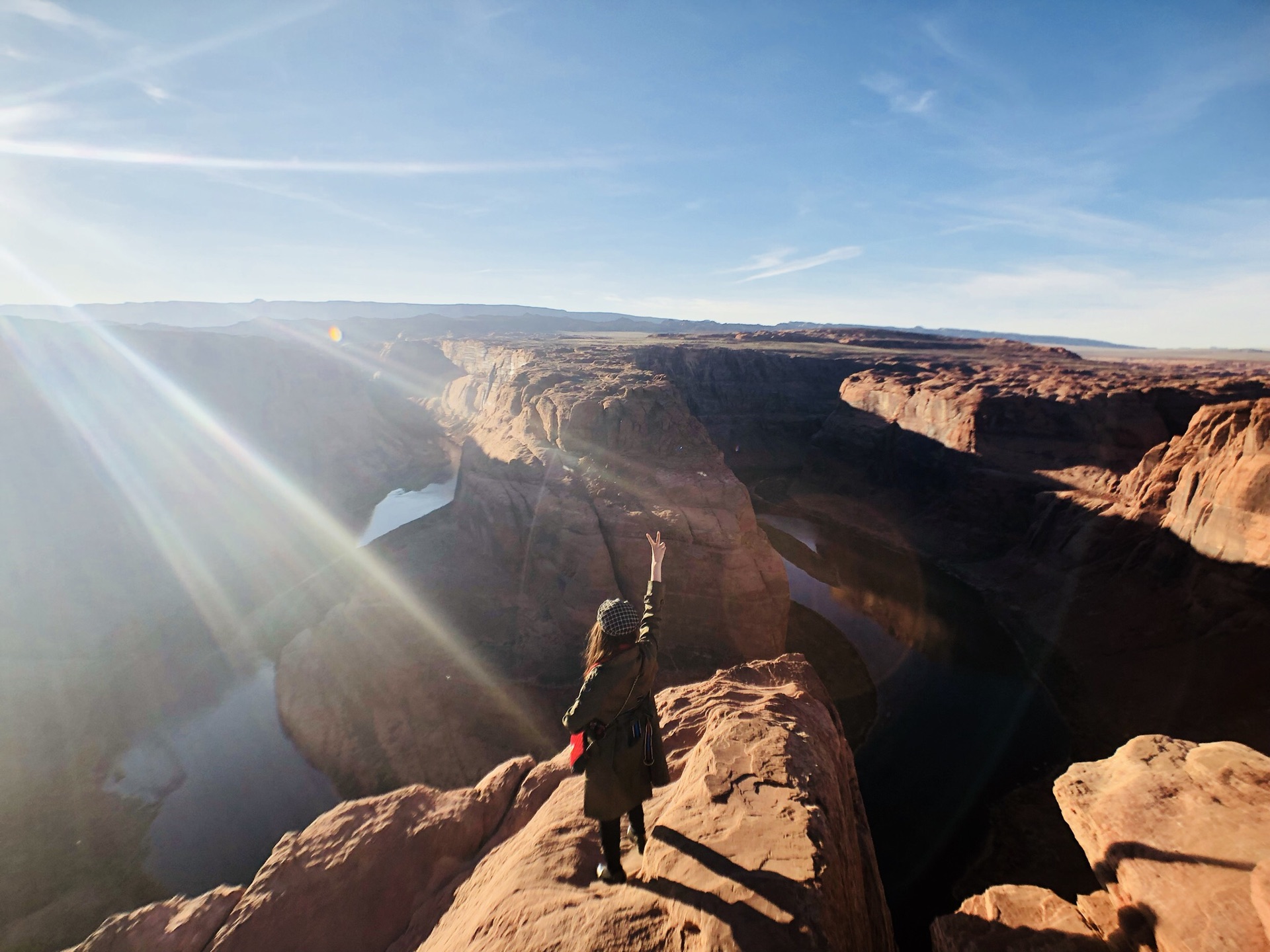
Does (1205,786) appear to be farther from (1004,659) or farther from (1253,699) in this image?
(1004,659)

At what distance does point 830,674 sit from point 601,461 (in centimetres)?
1155

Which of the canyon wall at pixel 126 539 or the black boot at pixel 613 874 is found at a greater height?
the black boot at pixel 613 874

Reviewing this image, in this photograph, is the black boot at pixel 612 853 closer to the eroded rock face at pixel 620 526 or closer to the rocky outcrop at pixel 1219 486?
the eroded rock face at pixel 620 526

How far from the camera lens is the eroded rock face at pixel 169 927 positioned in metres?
Answer: 6.81

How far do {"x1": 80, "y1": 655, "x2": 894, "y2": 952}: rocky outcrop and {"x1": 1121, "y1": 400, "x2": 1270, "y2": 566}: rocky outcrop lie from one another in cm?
1877

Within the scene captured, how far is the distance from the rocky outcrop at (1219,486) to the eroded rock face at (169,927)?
27.8m

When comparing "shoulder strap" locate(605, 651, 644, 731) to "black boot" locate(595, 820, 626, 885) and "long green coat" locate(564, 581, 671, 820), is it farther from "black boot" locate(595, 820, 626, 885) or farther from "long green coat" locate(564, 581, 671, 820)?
"black boot" locate(595, 820, 626, 885)

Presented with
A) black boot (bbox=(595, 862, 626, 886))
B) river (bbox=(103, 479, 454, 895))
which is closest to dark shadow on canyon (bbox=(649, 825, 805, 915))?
black boot (bbox=(595, 862, 626, 886))

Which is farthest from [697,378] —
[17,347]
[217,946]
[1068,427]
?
[217,946]

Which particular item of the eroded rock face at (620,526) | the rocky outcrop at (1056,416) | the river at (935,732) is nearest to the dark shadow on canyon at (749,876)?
the river at (935,732)

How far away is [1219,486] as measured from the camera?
61.1 ft

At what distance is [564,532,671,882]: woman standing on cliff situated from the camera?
3.96m

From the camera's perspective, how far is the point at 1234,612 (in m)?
17.0

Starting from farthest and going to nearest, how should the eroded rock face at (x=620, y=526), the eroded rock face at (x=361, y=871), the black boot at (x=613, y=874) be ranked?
the eroded rock face at (x=620, y=526) → the eroded rock face at (x=361, y=871) → the black boot at (x=613, y=874)
